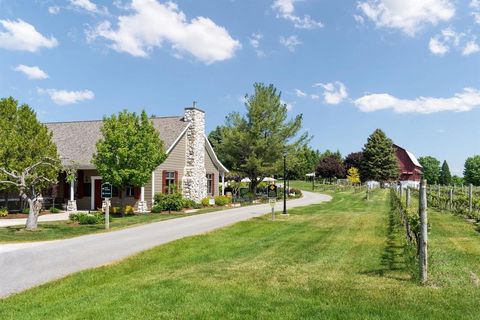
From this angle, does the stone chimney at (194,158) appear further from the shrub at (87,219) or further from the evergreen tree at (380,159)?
the evergreen tree at (380,159)

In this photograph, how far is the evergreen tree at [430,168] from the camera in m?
146

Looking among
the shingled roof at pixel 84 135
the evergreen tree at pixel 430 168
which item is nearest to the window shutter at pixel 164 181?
the shingled roof at pixel 84 135

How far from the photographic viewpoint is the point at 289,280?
848 centimetres

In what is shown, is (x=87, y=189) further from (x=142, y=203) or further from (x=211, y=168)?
(x=211, y=168)

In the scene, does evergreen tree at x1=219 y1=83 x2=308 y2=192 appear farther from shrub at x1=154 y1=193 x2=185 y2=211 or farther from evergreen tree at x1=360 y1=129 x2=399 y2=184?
evergreen tree at x1=360 y1=129 x2=399 y2=184

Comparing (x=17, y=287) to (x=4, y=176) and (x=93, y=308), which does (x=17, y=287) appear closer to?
(x=93, y=308)

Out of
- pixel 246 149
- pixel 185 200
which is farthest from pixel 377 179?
pixel 185 200

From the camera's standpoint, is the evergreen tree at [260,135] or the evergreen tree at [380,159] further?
the evergreen tree at [380,159]

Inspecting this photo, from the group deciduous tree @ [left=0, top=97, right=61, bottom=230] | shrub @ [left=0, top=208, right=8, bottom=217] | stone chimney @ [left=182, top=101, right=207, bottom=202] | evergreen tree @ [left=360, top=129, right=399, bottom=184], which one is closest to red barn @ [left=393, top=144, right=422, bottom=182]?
evergreen tree @ [left=360, top=129, right=399, bottom=184]

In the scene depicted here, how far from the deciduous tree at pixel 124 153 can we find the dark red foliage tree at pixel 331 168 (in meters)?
62.7

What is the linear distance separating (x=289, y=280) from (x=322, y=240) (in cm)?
577

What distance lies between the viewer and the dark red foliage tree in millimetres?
83062

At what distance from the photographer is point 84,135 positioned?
1272 inches

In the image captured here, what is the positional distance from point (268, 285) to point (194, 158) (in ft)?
78.9
